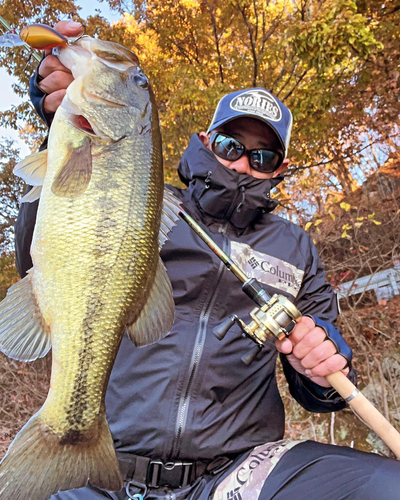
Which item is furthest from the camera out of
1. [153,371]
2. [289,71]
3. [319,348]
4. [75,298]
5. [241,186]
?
[289,71]

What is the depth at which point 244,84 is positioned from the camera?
653cm

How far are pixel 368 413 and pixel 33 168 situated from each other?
171 cm

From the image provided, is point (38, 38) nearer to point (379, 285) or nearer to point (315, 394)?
point (315, 394)

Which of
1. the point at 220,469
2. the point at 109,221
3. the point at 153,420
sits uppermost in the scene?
the point at 109,221

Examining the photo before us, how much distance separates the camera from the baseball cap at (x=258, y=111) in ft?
8.17

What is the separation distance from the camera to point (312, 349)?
5.63 feet

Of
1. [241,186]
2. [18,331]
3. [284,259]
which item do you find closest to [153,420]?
[18,331]

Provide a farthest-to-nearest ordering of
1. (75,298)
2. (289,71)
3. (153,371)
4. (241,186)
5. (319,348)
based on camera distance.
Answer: (289,71), (241,186), (153,371), (319,348), (75,298)

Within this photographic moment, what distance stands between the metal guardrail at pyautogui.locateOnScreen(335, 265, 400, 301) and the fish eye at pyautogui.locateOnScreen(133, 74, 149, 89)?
5211 millimetres

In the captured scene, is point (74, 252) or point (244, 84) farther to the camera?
point (244, 84)

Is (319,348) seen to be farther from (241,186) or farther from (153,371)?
(241,186)

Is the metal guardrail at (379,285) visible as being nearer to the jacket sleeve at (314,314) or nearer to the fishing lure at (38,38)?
the jacket sleeve at (314,314)

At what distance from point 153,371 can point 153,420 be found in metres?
0.21

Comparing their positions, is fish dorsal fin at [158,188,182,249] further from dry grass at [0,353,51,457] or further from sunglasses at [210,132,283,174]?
dry grass at [0,353,51,457]
